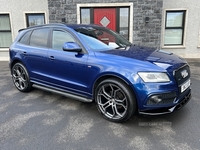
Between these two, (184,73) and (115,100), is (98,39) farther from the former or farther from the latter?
(184,73)

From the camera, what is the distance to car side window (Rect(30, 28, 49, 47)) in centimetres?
379

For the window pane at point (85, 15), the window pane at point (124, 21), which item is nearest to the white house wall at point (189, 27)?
the window pane at point (124, 21)

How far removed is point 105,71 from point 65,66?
0.93m

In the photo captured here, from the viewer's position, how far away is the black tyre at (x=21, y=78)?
14.0 feet

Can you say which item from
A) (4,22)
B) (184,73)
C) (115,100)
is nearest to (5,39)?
(4,22)

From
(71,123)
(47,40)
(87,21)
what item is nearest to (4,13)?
(87,21)

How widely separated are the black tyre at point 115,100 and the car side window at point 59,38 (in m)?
1.21

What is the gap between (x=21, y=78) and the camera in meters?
4.39

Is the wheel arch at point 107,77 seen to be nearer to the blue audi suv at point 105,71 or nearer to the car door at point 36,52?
the blue audi suv at point 105,71

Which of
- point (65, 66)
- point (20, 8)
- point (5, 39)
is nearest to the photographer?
point (65, 66)

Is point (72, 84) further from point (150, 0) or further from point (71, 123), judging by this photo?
point (150, 0)

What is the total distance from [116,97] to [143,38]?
5.56 metres

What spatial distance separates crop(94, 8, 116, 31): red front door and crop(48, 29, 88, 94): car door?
4696 mm

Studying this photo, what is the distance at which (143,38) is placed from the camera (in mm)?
7770
